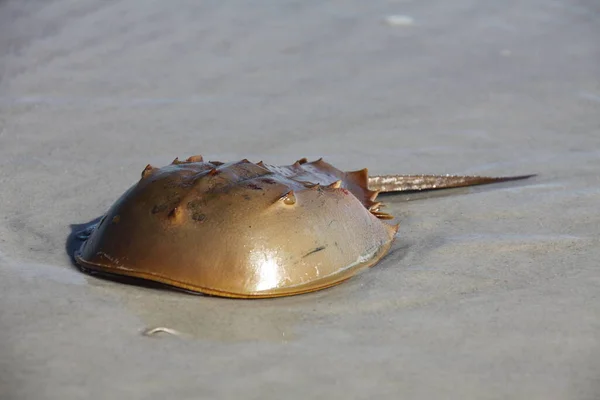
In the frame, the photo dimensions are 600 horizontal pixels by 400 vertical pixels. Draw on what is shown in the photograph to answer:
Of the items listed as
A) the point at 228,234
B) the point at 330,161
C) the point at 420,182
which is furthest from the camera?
the point at 330,161

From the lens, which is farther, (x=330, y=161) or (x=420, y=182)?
(x=330, y=161)

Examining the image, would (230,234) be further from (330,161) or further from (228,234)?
(330,161)

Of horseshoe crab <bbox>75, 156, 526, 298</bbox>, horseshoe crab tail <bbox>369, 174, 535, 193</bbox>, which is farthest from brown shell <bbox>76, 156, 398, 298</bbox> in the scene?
horseshoe crab tail <bbox>369, 174, 535, 193</bbox>

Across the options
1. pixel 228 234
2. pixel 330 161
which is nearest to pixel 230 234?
pixel 228 234

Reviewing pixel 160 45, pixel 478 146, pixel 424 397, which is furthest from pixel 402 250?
pixel 160 45

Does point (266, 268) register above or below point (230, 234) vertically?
below

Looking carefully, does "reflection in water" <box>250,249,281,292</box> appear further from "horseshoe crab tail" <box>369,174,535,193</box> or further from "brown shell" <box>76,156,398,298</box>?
"horseshoe crab tail" <box>369,174,535,193</box>
